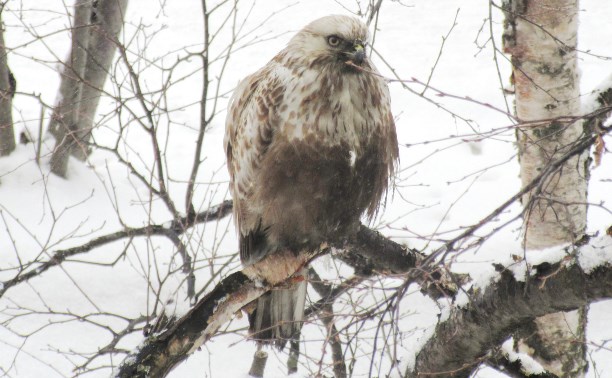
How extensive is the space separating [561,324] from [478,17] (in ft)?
23.3

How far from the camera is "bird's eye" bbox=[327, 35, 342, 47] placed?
111 inches

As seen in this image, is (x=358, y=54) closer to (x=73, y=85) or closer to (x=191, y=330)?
(x=191, y=330)

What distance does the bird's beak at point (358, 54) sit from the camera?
2.73m

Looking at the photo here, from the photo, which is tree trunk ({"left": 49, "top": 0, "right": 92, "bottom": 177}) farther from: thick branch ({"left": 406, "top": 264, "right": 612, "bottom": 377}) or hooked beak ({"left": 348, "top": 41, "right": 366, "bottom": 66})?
thick branch ({"left": 406, "top": 264, "right": 612, "bottom": 377})

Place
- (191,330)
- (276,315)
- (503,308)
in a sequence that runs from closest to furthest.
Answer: (503,308)
(191,330)
(276,315)

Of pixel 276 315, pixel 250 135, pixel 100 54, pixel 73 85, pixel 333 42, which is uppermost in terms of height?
pixel 100 54

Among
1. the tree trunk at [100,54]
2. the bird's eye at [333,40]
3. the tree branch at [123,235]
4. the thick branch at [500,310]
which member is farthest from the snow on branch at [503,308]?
the tree trunk at [100,54]

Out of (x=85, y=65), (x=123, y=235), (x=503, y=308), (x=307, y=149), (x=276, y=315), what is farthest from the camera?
(x=85, y=65)

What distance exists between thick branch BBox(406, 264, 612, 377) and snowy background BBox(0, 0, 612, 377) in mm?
109

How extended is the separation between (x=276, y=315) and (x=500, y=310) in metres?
1.14

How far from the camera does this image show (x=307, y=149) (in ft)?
9.23

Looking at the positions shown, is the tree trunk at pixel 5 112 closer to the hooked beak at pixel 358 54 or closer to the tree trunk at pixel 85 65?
the tree trunk at pixel 85 65

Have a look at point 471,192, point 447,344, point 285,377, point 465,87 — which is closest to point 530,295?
point 447,344

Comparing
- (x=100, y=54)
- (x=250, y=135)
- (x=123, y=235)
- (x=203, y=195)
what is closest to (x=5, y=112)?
(x=100, y=54)
